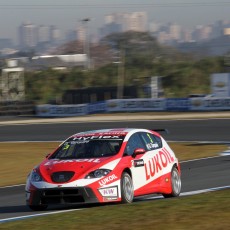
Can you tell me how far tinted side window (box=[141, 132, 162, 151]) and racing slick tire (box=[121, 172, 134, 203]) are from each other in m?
1.16

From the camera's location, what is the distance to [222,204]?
9.59 m

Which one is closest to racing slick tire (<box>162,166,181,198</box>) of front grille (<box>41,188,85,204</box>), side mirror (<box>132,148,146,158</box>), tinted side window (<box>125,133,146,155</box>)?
tinted side window (<box>125,133,146,155</box>)

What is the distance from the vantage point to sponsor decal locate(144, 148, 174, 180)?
40.3 ft

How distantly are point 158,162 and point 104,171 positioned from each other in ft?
5.20

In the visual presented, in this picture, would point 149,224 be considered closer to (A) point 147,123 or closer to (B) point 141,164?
(B) point 141,164

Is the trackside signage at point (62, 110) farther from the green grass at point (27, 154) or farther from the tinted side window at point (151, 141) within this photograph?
the tinted side window at point (151, 141)

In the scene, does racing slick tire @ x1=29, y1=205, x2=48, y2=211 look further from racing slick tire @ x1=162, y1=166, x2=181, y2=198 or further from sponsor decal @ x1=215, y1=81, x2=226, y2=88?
sponsor decal @ x1=215, y1=81, x2=226, y2=88

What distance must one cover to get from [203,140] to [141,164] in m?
19.3

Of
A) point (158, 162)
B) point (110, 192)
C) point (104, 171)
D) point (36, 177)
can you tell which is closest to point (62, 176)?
point (36, 177)

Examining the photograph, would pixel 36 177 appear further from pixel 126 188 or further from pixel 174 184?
pixel 174 184

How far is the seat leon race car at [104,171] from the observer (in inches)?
440

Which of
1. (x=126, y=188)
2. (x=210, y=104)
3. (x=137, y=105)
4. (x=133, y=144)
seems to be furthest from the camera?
(x=137, y=105)

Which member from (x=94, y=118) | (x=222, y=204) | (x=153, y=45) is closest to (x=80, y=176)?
(x=222, y=204)

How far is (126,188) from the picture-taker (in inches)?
453
